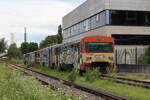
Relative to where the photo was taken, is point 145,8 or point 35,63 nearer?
point 145,8

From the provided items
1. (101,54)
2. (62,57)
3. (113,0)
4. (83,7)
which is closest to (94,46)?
(101,54)

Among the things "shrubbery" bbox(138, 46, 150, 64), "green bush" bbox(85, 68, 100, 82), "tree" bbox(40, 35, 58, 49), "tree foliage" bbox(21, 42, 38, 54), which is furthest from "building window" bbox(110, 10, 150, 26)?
"tree" bbox(40, 35, 58, 49)

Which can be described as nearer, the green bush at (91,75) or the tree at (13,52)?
the green bush at (91,75)

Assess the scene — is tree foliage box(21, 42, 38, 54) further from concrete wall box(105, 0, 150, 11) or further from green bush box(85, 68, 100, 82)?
green bush box(85, 68, 100, 82)

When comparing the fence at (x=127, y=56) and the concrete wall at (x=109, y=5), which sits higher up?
the concrete wall at (x=109, y=5)

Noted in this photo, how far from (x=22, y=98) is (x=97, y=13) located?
46009 mm

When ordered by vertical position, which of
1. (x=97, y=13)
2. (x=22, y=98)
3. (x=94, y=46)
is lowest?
(x=22, y=98)

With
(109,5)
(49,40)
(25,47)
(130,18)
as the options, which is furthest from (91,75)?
(49,40)

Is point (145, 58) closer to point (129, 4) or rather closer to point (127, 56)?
point (127, 56)

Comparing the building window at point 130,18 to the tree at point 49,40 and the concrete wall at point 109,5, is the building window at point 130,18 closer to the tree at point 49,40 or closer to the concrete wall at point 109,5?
the concrete wall at point 109,5

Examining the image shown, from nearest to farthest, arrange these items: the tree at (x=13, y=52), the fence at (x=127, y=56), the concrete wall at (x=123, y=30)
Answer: the fence at (x=127, y=56)
the concrete wall at (x=123, y=30)
the tree at (x=13, y=52)

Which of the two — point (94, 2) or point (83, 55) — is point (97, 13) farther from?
point (83, 55)

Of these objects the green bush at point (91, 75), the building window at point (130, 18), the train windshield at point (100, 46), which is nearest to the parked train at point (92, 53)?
the train windshield at point (100, 46)

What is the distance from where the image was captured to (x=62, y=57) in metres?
37.4
